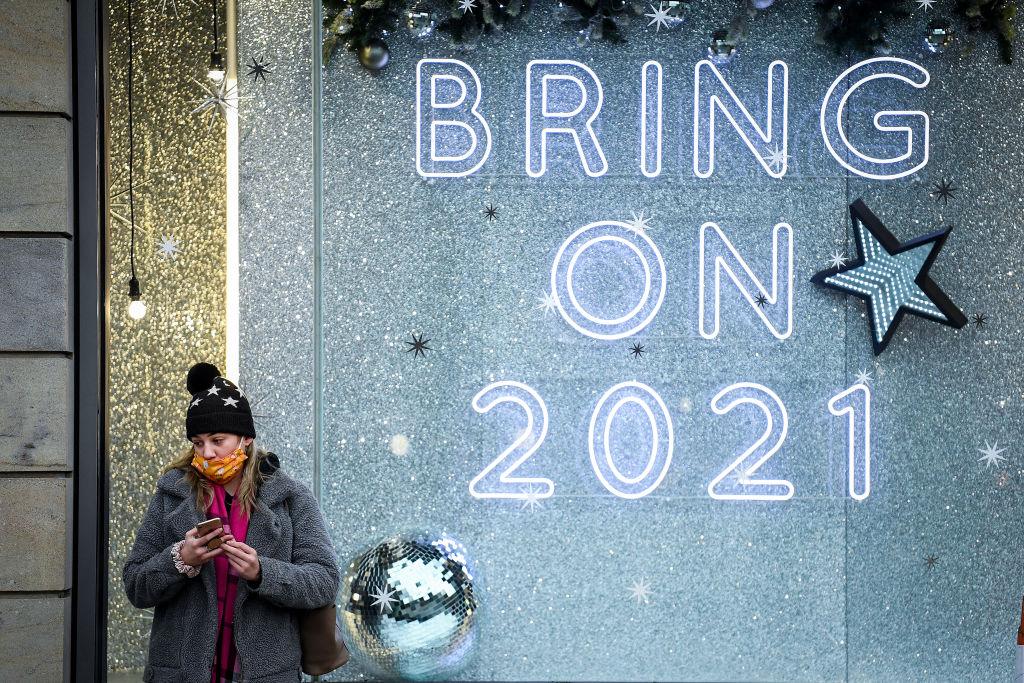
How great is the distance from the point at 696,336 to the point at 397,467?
1.13 m

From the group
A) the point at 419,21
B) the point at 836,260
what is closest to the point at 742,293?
the point at 836,260

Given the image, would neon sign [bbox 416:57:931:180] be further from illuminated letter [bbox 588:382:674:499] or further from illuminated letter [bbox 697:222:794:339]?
illuminated letter [bbox 588:382:674:499]

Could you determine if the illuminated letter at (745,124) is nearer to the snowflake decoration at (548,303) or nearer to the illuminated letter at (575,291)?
the illuminated letter at (575,291)

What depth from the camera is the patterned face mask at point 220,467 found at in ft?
8.05

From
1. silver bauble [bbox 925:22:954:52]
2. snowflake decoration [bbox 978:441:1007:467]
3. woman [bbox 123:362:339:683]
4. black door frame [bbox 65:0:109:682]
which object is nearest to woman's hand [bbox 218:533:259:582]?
woman [bbox 123:362:339:683]

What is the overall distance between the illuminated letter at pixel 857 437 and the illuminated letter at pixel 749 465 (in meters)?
0.20

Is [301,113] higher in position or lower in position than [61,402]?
higher

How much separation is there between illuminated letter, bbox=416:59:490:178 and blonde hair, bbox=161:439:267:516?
166 cm

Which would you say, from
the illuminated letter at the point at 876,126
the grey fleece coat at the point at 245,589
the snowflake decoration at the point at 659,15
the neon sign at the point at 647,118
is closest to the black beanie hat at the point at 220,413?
the grey fleece coat at the point at 245,589

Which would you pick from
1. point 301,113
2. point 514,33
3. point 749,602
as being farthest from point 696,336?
point 301,113

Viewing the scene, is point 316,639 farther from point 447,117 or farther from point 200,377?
point 447,117

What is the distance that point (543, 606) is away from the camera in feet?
12.8

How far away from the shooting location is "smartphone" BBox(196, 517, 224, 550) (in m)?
2.31

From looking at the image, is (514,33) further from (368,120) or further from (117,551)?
(117,551)
